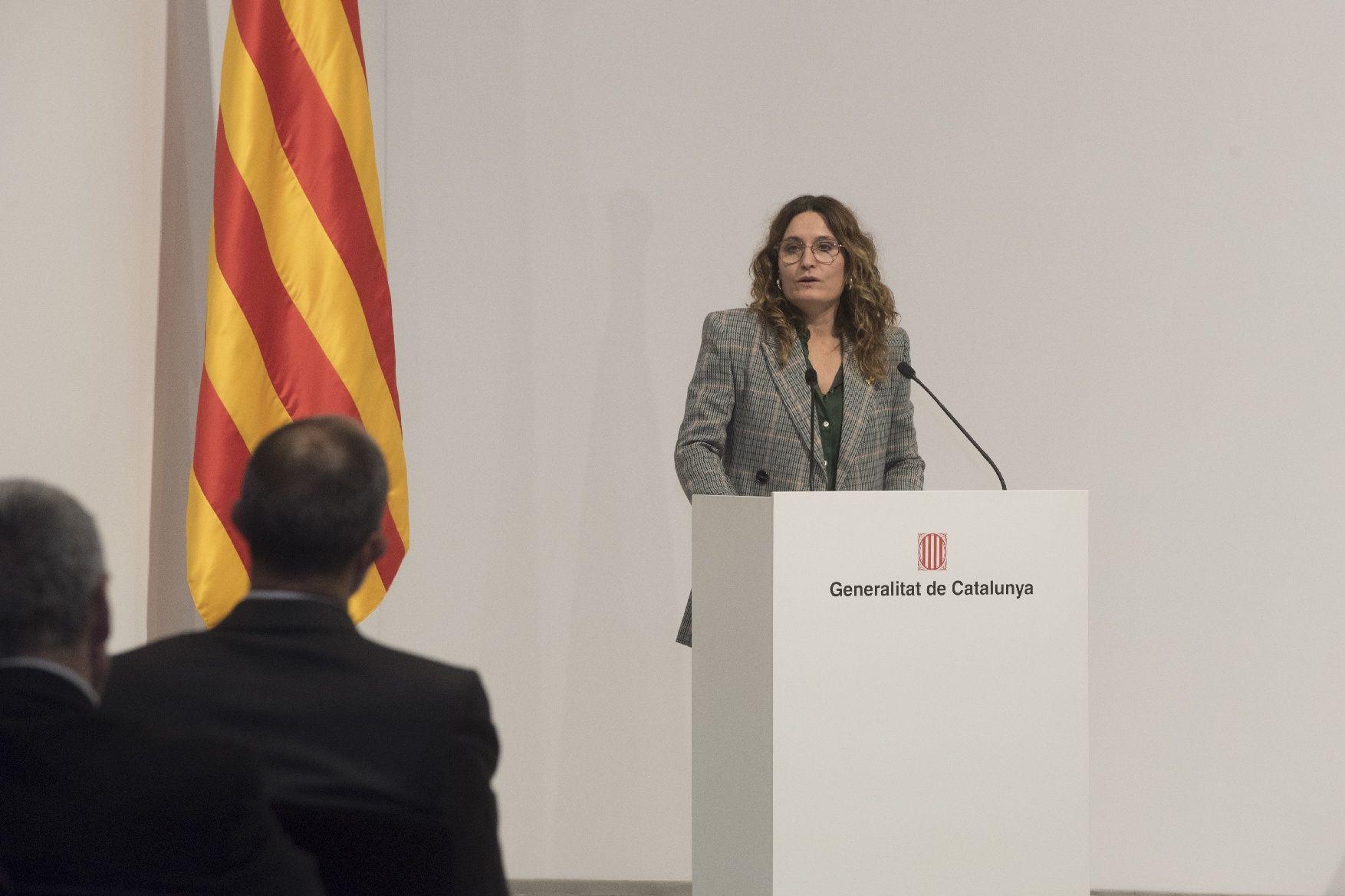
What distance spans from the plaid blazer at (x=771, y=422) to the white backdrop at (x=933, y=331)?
1.25 metres

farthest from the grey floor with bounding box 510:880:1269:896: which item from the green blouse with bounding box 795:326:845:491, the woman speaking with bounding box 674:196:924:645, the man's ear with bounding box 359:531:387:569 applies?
the man's ear with bounding box 359:531:387:569

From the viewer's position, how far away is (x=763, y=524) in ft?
8.64

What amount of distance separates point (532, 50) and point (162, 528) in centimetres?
196

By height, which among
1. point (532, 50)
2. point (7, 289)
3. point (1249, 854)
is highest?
point (532, 50)

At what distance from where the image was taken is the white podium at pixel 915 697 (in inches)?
102

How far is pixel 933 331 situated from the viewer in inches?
177

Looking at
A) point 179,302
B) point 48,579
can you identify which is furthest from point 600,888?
point 48,579

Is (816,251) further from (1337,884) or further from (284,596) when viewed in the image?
(1337,884)

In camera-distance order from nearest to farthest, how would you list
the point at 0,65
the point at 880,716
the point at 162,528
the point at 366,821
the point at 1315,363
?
the point at 366,821, the point at 880,716, the point at 0,65, the point at 162,528, the point at 1315,363

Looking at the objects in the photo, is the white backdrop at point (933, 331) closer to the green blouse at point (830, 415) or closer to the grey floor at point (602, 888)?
the grey floor at point (602, 888)

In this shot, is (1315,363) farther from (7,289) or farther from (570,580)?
(7,289)

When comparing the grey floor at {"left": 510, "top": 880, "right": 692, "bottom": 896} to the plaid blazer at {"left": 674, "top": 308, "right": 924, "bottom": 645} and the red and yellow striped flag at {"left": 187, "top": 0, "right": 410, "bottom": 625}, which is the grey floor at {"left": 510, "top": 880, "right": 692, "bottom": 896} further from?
the plaid blazer at {"left": 674, "top": 308, "right": 924, "bottom": 645}

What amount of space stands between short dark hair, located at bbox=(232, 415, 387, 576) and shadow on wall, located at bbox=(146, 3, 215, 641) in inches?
84.5

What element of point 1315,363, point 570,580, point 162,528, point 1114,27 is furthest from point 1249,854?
point 162,528
